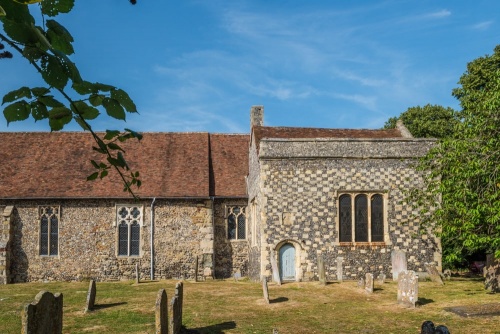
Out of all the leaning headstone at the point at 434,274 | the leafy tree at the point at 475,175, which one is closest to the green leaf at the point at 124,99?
the leafy tree at the point at 475,175

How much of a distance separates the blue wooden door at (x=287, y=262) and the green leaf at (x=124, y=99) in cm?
1921

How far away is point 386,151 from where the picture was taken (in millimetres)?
21125

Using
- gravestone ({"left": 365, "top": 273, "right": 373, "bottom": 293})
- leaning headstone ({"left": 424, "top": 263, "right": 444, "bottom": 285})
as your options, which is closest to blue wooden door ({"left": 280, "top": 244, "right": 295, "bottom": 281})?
gravestone ({"left": 365, "top": 273, "right": 373, "bottom": 293})

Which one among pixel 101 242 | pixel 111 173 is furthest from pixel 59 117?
pixel 111 173

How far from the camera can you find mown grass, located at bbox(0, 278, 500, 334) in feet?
40.4

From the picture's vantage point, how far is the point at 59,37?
1927 millimetres

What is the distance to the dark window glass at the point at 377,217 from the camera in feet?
68.9

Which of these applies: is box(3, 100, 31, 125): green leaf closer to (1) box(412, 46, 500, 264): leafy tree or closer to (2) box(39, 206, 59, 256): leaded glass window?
(1) box(412, 46, 500, 264): leafy tree

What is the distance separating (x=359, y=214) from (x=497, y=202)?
7377 mm

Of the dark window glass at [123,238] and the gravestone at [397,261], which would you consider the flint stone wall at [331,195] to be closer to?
the gravestone at [397,261]

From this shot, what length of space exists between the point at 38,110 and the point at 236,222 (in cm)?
2290

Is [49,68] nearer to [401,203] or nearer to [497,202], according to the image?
[497,202]

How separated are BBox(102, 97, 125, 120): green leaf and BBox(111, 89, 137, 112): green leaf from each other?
2 centimetres

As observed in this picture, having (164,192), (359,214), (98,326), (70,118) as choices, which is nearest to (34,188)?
(164,192)
